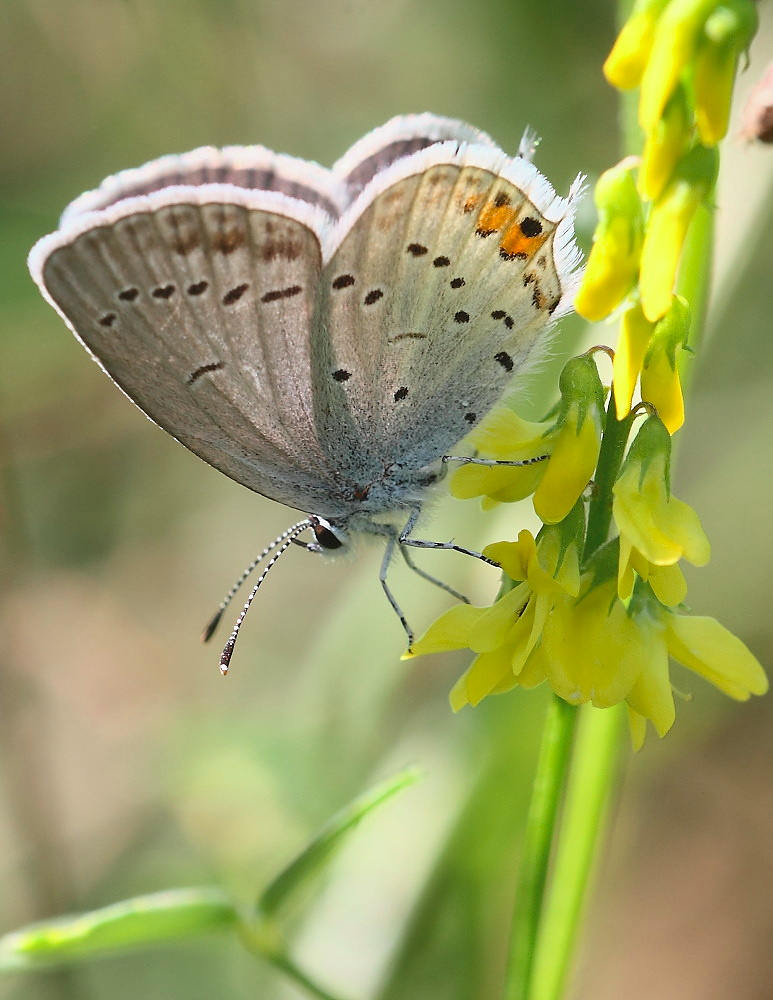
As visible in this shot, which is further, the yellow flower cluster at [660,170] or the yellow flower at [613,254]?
the yellow flower at [613,254]

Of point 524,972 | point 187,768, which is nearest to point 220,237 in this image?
point 524,972

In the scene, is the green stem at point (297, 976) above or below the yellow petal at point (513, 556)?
below

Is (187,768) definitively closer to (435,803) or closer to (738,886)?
(435,803)

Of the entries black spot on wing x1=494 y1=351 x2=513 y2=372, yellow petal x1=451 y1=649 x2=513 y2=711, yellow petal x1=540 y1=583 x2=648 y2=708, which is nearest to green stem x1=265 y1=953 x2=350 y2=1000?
yellow petal x1=451 y1=649 x2=513 y2=711

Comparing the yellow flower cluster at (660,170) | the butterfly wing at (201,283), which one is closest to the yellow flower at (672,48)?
the yellow flower cluster at (660,170)

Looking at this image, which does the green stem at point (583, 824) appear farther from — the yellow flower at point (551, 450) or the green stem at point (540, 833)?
the yellow flower at point (551, 450)

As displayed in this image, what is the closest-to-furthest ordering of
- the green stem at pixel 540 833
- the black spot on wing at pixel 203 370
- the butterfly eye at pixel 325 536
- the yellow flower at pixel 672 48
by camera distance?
the yellow flower at pixel 672 48 < the green stem at pixel 540 833 < the black spot on wing at pixel 203 370 < the butterfly eye at pixel 325 536

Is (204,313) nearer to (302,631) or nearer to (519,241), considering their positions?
(519,241)
